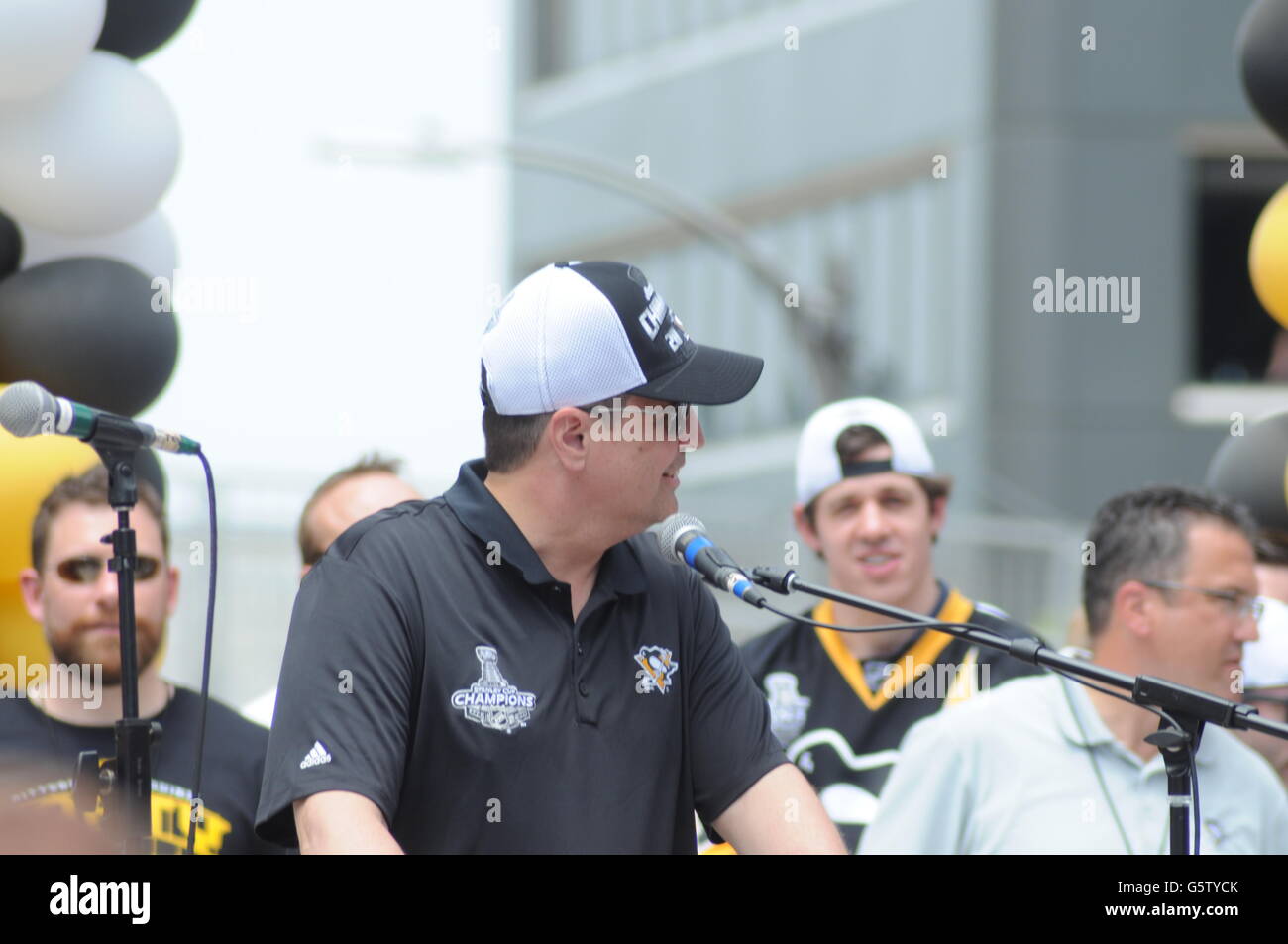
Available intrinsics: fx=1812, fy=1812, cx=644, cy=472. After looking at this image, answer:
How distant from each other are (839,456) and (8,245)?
2482 millimetres

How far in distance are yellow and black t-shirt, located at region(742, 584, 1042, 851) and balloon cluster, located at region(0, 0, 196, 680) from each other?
6.24 feet

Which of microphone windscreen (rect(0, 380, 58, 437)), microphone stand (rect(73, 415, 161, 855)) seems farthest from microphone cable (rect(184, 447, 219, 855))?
microphone windscreen (rect(0, 380, 58, 437))

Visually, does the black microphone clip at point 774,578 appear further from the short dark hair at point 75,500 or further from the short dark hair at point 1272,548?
the short dark hair at point 1272,548

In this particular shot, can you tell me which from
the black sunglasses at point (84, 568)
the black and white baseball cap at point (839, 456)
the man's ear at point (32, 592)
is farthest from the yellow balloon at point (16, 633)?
the black and white baseball cap at point (839, 456)

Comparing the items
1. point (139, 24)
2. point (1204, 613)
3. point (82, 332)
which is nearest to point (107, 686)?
point (82, 332)

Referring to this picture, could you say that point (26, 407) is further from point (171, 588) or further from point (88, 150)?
point (88, 150)

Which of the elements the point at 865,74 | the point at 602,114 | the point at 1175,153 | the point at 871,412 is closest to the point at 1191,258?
the point at 1175,153

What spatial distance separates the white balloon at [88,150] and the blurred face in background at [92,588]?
3.12 ft

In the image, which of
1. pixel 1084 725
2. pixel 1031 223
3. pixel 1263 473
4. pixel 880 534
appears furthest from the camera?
pixel 1031 223

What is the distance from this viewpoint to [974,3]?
18859mm

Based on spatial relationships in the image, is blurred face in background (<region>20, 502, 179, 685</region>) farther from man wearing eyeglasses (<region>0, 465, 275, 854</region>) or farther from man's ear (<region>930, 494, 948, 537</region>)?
man's ear (<region>930, 494, 948, 537</region>)

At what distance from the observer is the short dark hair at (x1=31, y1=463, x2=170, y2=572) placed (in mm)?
4473

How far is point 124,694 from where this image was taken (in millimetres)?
3229
